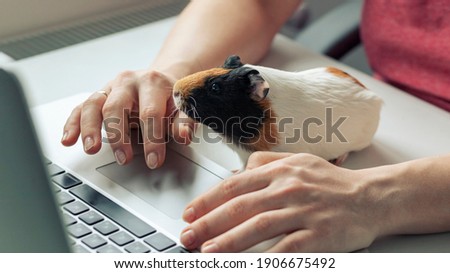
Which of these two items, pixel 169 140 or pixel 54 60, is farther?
pixel 54 60

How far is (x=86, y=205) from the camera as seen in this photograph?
672 mm

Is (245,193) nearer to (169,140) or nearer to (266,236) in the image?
(266,236)

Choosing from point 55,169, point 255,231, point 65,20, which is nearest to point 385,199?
point 255,231

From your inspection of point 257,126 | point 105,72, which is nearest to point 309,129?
point 257,126

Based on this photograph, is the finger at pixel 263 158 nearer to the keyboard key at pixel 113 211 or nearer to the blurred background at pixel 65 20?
the keyboard key at pixel 113 211

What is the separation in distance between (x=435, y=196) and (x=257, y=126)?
7.2 inches

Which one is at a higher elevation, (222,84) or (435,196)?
(222,84)

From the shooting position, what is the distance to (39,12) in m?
1.04

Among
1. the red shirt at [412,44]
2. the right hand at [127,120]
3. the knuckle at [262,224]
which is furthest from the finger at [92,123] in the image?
the red shirt at [412,44]

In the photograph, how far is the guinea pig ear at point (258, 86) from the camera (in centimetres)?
66

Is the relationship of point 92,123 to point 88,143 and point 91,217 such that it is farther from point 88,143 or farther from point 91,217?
point 91,217

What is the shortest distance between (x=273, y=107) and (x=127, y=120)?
0.60 ft
